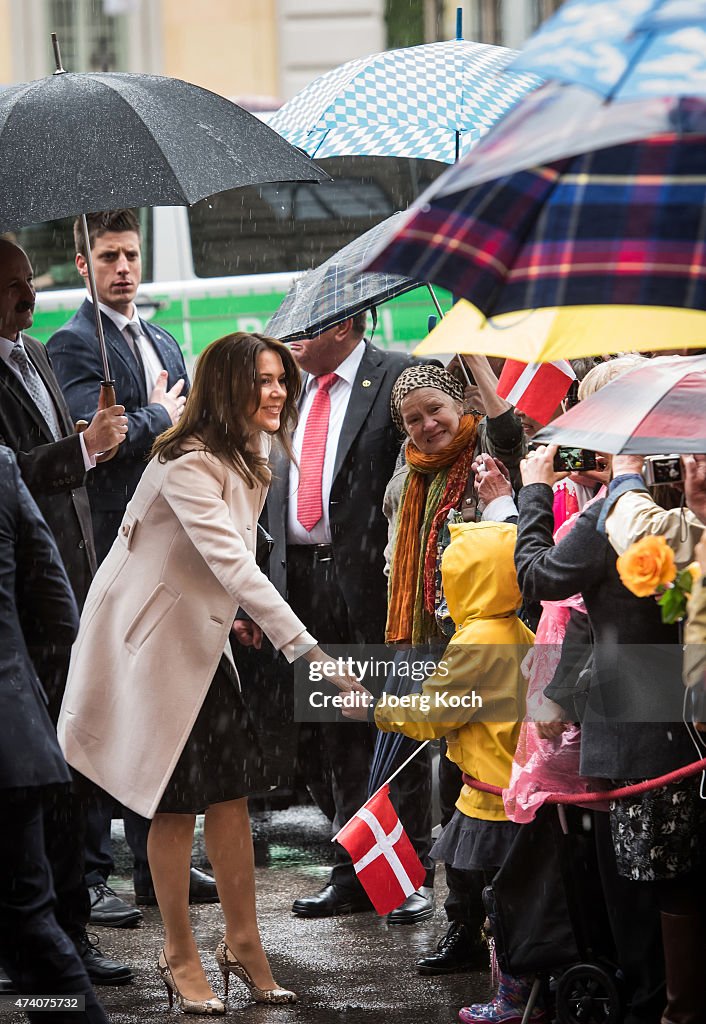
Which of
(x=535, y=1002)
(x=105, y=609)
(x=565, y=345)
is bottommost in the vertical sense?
(x=535, y=1002)

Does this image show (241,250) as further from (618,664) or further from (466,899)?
(618,664)

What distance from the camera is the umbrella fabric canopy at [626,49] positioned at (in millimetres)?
2830

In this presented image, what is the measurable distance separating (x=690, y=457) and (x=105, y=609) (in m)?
2.02

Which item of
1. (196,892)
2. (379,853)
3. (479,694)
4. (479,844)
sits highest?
(479,694)

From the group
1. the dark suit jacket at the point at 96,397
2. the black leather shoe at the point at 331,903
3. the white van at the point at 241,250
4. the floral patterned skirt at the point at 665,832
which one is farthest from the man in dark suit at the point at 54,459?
the white van at the point at 241,250

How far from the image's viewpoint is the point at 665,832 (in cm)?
432

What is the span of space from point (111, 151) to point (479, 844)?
2.31 meters

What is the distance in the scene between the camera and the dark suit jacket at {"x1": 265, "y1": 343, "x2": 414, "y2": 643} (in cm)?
639

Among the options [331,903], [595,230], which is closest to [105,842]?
[331,903]

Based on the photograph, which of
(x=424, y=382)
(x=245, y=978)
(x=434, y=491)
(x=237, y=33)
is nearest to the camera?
(x=245, y=978)

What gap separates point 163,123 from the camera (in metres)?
5.24

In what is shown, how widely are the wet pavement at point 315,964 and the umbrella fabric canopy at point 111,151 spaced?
2.39 meters

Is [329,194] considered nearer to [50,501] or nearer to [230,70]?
[50,501]

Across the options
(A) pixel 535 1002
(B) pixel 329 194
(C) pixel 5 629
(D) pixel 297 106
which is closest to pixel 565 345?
(C) pixel 5 629
